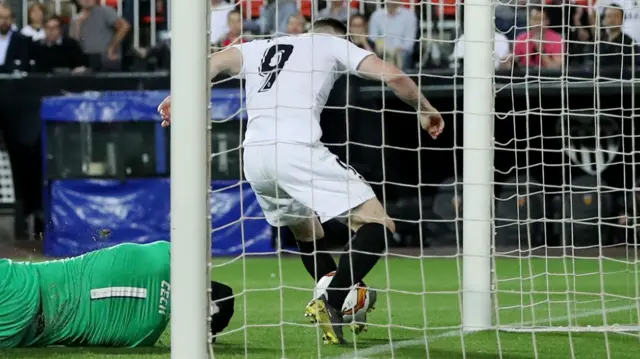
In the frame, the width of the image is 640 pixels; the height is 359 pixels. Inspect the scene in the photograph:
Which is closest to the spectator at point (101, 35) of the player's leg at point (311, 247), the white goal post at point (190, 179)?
the player's leg at point (311, 247)

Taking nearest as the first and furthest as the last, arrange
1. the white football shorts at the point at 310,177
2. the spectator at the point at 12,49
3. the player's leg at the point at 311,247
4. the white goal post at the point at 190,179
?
the white goal post at the point at 190,179 < the white football shorts at the point at 310,177 < the player's leg at the point at 311,247 < the spectator at the point at 12,49

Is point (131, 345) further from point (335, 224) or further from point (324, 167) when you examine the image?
point (335, 224)

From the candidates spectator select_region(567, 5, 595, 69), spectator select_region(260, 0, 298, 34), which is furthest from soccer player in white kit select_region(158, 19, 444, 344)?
spectator select_region(260, 0, 298, 34)

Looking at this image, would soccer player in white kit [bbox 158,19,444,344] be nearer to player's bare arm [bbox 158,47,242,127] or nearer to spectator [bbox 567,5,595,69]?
player's bare arm [bbox 158,47,242,127]

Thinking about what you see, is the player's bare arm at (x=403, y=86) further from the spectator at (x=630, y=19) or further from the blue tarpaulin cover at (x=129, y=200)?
the blue tarpaulin cover at (x=129, y=200)

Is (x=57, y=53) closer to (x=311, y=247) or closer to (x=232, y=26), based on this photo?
(x=232, y=26)

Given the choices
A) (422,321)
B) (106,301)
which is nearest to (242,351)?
(106,301)

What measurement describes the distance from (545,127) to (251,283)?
4.85 metres

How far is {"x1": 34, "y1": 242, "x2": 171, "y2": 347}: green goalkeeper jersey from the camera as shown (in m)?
5.38

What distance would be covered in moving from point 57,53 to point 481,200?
28.5 ft

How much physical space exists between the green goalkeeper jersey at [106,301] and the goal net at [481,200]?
31cm

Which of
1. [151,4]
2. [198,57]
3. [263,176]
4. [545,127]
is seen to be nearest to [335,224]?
[545,127]

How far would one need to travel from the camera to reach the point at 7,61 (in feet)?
46.5

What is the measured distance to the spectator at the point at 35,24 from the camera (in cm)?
1452
